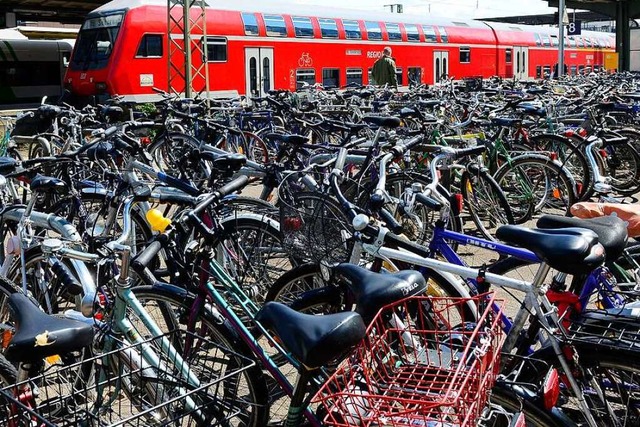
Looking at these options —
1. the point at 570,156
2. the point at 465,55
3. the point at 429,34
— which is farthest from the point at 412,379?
the point at 465,55

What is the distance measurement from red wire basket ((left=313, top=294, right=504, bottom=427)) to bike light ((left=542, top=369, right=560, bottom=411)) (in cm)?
20

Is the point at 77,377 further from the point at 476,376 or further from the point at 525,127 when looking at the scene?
the point at 525,127

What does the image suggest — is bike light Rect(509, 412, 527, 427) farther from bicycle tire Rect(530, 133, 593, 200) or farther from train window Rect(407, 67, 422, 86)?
train window Rect(407, 67, 422, 86)

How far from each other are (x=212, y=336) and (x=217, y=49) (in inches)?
575

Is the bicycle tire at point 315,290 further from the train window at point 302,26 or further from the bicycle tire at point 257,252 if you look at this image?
the train window at point 302,26

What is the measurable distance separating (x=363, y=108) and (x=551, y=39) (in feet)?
70.1

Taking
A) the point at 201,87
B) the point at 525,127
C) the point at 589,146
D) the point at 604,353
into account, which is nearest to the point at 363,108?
the point at 525,127

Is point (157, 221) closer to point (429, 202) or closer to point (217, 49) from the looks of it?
point (429, 202)

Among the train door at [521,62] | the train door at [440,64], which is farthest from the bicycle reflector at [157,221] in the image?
the train door at [521,62]

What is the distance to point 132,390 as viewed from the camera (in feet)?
8.13

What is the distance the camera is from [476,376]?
180 centimetres

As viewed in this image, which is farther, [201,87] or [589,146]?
[201,87]

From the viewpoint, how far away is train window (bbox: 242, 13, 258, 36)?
1720 cm

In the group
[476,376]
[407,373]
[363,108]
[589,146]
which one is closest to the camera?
[476,376]
